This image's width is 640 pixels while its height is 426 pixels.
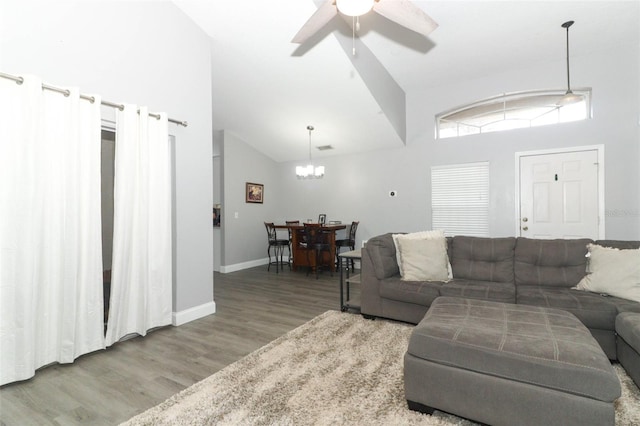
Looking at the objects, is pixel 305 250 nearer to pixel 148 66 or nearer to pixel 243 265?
pixel 243 265

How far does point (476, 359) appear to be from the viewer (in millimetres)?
1555

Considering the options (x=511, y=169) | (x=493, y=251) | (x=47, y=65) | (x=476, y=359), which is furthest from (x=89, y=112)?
(x=511, y=169)

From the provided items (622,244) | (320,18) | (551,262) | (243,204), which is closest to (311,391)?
(551,262)

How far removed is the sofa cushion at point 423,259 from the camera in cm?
303

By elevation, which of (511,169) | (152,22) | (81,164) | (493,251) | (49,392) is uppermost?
(152,22)

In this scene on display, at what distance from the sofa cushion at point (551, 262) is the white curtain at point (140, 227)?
3.47 meters

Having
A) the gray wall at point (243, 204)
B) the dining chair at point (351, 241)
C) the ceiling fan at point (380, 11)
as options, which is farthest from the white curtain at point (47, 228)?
the dining chair at point (351, 241)

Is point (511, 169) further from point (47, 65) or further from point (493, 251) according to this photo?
point (47, 65)

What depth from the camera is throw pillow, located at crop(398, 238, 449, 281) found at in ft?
9.95

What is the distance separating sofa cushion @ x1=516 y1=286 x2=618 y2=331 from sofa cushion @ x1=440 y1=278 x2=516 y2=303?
0.09 m

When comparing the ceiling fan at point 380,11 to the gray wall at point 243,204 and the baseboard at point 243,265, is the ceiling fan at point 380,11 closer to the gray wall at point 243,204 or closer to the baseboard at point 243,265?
the gray wall at point 243,204

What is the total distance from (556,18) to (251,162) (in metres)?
5.40

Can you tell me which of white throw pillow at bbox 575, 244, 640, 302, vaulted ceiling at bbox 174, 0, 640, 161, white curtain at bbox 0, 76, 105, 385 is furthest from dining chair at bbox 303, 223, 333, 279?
white throw pillow at bbox 575, 244, 640, 302

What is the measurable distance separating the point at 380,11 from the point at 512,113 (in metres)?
3.69
